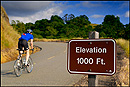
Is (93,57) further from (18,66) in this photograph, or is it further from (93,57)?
(18,66)

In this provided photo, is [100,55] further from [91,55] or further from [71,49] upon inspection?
[71,49]

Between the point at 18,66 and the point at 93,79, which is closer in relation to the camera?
the point at 93,79

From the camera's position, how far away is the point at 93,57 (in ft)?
7.29

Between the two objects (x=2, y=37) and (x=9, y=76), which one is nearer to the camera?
(x=9, y=76)

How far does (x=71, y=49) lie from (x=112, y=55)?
56 cm

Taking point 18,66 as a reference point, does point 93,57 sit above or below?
above

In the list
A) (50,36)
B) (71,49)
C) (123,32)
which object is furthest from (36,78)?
(50,36)

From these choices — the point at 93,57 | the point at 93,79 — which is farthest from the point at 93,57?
the point at 93,79

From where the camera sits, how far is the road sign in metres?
2.17

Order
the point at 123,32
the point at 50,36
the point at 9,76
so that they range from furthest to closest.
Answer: the point at 50,36
the point at 123,32
the point at 9,76

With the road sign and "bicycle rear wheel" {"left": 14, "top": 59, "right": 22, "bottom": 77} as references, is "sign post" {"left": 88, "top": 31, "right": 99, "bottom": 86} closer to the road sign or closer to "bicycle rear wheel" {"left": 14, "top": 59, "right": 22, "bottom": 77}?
the road sign

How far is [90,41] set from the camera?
2.28 meters

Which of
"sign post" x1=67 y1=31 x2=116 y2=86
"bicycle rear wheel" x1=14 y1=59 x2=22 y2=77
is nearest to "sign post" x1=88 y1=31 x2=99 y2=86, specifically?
"sign post" x1=67 y1=31 x2=116 y2=86

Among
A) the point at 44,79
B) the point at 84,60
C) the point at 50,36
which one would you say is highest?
the point at 50,36
